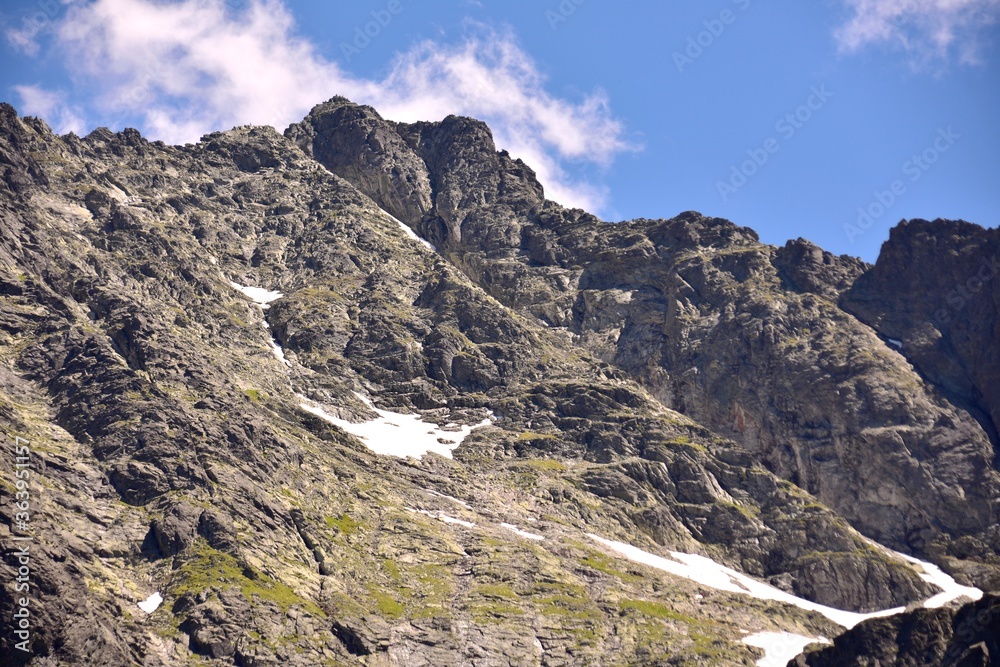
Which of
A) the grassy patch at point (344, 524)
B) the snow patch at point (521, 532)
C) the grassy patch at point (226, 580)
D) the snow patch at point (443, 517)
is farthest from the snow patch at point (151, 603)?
the snow patch at point (521, 532)

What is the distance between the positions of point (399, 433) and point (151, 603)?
260 ft

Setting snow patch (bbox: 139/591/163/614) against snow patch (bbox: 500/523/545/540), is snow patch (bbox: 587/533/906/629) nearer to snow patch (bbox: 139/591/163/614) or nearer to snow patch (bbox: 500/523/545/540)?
snow patch (bbox: 500/523/545/540)

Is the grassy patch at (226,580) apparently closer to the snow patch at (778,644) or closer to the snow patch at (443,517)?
the snow patch at (443,517)

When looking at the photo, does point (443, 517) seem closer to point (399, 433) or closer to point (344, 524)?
point (344, 524)

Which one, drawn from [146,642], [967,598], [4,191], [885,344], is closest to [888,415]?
[885,344]

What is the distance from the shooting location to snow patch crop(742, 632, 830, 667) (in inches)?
4432

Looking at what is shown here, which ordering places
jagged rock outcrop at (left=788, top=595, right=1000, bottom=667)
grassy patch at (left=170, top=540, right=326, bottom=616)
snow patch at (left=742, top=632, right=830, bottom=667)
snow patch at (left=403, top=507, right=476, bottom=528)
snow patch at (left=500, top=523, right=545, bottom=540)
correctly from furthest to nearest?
snow patch at (left=500, top=523, right=545, bottom=540) → snow patch at (left=403, top=507, right=476, bottom=528) → snow patch at (left=742, top=632, right=830, bottom=667) → grassy patch at (left=170, top=540, right=326, bottom=616) → jagged rock outcrop at (left=788, top=595, right=1000, bottom=667)

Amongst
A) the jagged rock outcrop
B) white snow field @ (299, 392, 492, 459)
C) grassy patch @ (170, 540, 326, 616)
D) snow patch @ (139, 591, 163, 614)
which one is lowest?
snow patch @ (139, 591, 163, 614)

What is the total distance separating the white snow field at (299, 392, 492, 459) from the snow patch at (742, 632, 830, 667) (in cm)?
6026

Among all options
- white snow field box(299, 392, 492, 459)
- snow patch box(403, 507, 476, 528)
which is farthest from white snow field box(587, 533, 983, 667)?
white snow field box(299, 392, 492, 459)

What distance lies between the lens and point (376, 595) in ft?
343

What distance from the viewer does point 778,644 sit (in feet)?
389

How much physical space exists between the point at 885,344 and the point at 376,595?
138m

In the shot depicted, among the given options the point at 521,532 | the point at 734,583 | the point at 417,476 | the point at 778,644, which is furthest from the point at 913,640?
the point at 417,476
